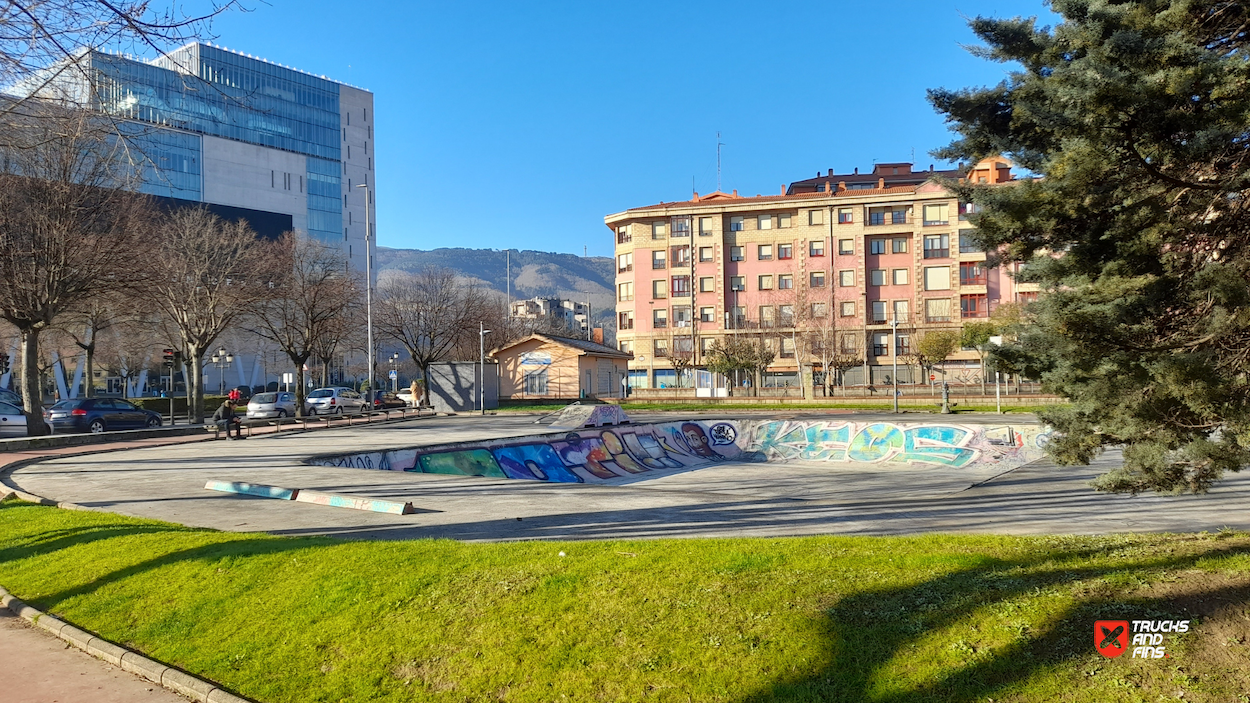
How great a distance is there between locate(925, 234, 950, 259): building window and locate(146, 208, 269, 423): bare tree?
5277cm

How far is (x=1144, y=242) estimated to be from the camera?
6277 mm

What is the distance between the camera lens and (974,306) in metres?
67.9

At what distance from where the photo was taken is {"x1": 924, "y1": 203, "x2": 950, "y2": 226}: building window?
68.2 meters

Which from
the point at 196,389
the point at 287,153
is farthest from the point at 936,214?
the point at 287,153

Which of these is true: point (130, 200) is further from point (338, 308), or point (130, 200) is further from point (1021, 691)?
point (1021, 691)

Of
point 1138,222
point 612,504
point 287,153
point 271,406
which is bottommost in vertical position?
point 612,504

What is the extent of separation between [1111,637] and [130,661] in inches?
275

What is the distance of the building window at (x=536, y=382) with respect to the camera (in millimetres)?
57062

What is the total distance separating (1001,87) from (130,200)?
3381cm

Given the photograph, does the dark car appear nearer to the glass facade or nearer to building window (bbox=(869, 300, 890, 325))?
building window (bbox=(869, 300, 890, 325))

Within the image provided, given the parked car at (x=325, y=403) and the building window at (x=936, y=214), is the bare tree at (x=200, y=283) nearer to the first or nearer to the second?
the parked car at (x=325, y=403)

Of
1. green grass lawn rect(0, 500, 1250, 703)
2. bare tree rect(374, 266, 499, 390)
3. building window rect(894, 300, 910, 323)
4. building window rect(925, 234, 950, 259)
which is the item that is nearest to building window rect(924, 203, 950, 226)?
building window rect(925, 234, 950, 259)

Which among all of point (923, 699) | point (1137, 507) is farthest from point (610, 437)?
point (923, 699)

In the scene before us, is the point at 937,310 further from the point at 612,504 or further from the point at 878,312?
the point at 612,504
